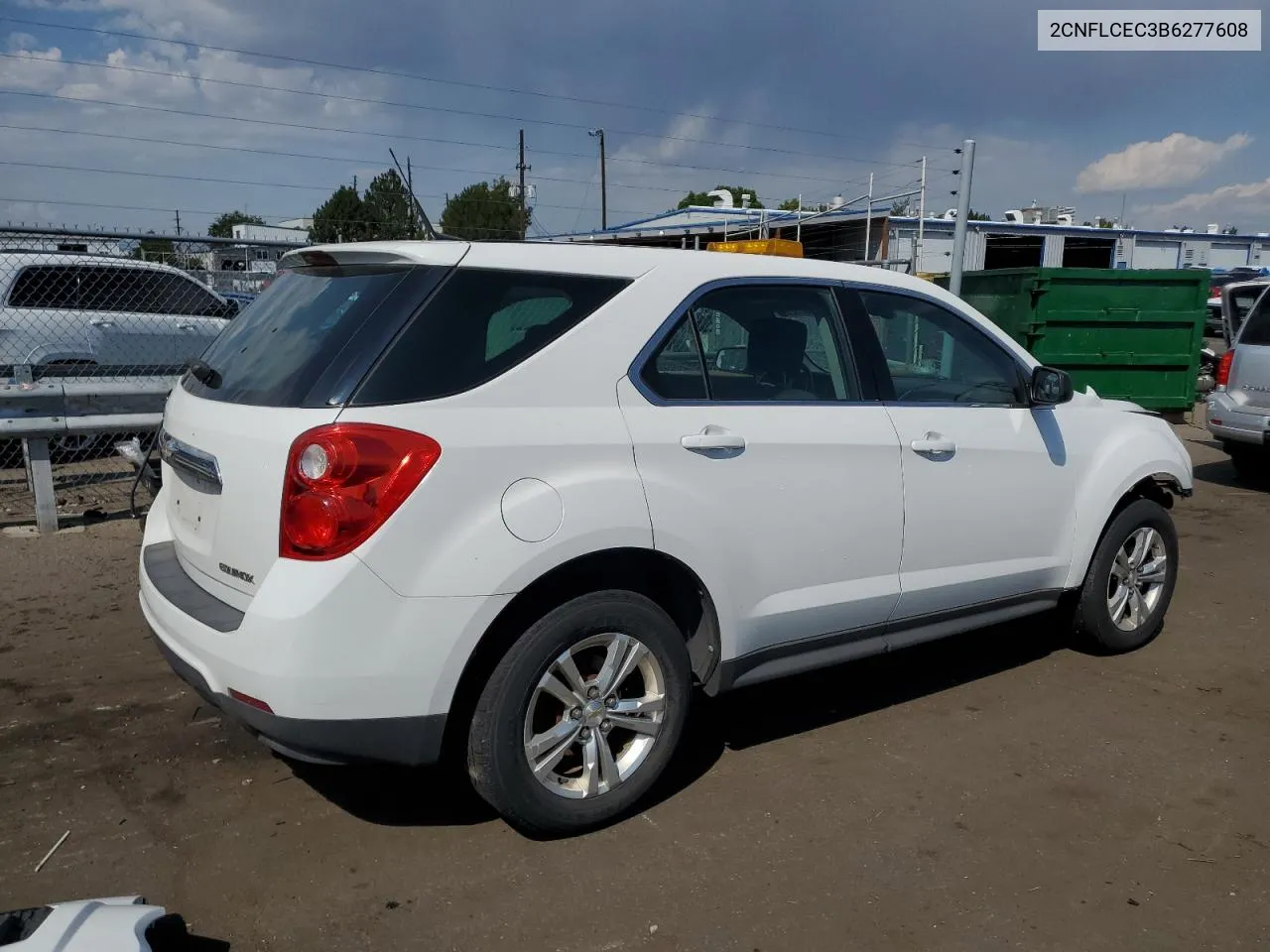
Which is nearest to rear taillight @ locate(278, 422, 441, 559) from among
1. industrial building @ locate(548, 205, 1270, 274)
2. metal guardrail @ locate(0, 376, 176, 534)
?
metal guardrail @ locate(0, 376, 176, 534)

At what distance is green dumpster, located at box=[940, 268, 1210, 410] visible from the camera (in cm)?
1116

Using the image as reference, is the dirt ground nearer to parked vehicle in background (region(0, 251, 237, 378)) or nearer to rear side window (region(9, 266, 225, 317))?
parked vehicle in background (region(0, 251, 237, 378))

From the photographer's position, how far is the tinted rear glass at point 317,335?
2836 mm

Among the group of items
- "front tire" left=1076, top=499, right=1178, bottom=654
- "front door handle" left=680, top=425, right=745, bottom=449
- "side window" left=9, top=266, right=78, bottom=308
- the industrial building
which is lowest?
"front tire" left=1076, top=499, right=1178, bottom=654

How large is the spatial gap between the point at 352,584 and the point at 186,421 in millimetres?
1045

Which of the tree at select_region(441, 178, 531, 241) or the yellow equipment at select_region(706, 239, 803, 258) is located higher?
the tree at select_region(441, 178, 531, 241)

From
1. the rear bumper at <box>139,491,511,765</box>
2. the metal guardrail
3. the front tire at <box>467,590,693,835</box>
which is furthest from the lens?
the metal guardrail

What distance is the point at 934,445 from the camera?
153 inches

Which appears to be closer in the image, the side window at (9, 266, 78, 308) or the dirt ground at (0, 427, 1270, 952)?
the dirt ground at (0, 427, 1270, 952)

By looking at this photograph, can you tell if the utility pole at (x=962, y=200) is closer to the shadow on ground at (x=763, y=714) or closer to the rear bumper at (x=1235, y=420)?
the rear bumper at (x=1235, y=420)

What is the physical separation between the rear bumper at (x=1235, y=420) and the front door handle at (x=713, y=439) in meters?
7.60

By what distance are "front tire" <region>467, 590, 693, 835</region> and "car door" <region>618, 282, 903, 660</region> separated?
0.89 ft

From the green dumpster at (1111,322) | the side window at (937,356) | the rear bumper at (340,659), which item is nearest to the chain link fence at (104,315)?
the side window at (937,356)

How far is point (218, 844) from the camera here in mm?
3113
